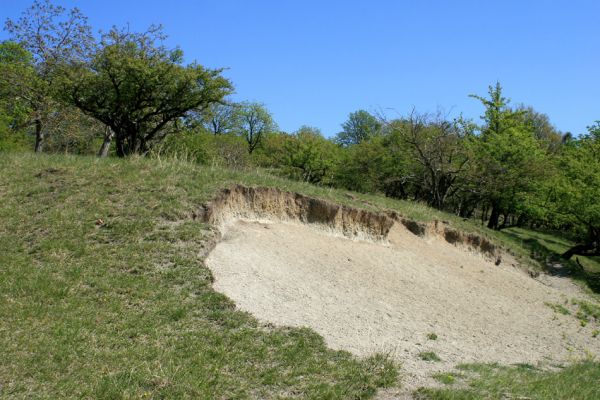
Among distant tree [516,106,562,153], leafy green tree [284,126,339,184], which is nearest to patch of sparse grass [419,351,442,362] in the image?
leafy green tree [284,126,339,184]

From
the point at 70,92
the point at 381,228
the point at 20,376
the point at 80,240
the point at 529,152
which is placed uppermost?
the point at 529,152

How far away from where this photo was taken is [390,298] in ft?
43.8

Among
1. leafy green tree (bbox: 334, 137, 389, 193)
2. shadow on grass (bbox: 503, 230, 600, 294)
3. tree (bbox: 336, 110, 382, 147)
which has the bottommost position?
shadow on grass (bbox: 503, 230, 600, 294)

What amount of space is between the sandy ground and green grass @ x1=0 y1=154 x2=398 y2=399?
1015 mm

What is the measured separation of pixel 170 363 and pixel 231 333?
151 centimetres

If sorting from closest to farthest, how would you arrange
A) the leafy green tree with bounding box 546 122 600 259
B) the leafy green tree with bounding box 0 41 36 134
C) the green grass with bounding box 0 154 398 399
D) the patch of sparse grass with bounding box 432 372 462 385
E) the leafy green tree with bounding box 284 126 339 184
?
the green grass with bounding box 0 154 398 399
the patch of sparse grass with bounding box 432 372 462 385
the leafy green tree with bounding box 546 122 600 259
the leafy green tree with bounding box 0 41 36 134
the leafy green tree with bounding box 284 126 339 184

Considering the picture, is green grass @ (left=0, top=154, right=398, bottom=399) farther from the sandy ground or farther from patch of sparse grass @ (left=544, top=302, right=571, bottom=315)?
patch of sparse grass @ (left=544, top=302, right=571, bottom=315)

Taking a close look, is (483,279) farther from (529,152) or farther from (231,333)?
(529,152)

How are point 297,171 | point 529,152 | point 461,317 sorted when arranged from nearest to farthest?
point 461,317 < point 529,152 < point 297,171

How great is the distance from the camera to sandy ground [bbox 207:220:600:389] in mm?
10500

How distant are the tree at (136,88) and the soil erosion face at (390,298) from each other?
28.7ft

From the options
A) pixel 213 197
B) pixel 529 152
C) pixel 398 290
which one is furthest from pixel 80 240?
pixel 529 152

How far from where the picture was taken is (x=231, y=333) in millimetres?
8703

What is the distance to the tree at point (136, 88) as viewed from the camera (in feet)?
67.3
